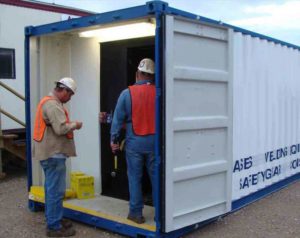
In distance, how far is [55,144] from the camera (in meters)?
5.33

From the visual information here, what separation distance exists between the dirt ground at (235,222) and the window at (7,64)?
107 inches

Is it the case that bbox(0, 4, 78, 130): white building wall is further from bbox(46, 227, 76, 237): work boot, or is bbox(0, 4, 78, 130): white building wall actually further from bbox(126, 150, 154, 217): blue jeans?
bbox(126, 150, 154, 217): blue jeans

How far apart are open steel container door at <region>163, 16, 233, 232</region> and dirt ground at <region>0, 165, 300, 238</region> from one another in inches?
12.2

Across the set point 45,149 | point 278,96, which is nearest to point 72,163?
point 45,149

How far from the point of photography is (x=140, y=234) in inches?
206

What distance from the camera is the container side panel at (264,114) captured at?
6422 mm

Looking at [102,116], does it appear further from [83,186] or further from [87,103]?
[83,186]

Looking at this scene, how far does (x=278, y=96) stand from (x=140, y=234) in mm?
3519

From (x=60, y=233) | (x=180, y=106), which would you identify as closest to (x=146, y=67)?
(x=180, y=106)

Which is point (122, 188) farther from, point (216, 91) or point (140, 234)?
point (216, 91)

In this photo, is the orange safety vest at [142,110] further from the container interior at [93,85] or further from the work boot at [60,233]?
the work boot at [60,233]

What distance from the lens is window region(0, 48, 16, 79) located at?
9141 mm

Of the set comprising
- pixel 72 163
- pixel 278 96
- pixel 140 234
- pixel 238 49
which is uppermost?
pixel 238 49

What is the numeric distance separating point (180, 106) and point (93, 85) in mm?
1929
